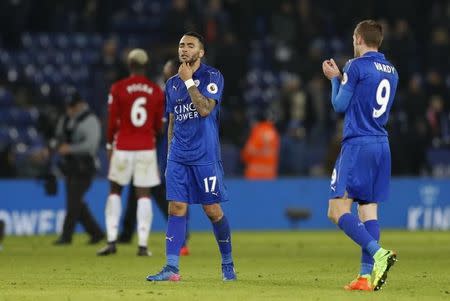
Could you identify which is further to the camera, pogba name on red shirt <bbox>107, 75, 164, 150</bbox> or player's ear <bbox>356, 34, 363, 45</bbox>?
pogba name on red shirt <bbox>107, 75, 164, 150</bbox>

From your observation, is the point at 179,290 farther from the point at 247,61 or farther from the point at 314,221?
the point at 247,61

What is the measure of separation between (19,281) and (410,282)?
3490 mm

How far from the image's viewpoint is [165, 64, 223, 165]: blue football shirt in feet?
39.3

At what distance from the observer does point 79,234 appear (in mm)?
22203

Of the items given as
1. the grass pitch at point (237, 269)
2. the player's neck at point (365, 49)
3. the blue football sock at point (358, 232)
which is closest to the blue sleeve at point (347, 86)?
the player's neck at point (365, 49)

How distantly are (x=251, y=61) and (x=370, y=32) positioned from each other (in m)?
17.3

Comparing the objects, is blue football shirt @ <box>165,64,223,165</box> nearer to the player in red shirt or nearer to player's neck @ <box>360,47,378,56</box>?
player's neck @ <box>360,47,378,56</box>

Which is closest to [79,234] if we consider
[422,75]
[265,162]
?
[265,162]

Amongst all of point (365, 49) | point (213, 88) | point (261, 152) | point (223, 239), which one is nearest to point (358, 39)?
point (365, 49)

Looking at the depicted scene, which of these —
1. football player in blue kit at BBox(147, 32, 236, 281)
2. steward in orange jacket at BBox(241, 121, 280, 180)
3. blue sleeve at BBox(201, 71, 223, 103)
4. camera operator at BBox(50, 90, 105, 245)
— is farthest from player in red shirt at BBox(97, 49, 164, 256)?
steward in orange jacket at BBox(241, 121, 280, 180)

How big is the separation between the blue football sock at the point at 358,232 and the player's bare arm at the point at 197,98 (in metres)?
1.55

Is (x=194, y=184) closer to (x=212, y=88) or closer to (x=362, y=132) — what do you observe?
(x=212, y=88)

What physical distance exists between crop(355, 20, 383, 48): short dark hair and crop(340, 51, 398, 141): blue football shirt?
106 millimetres

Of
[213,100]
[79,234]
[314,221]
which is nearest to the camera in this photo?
[213,100]
